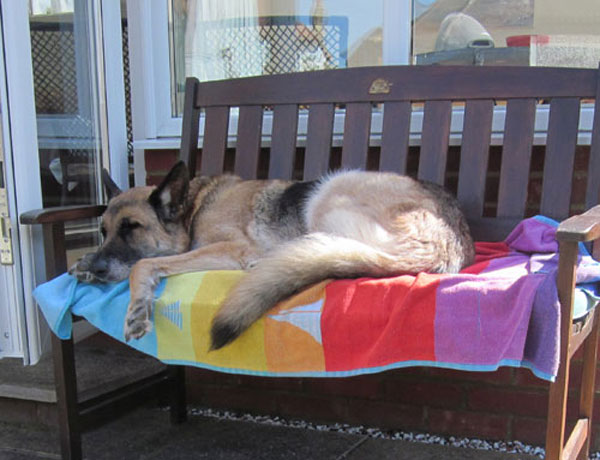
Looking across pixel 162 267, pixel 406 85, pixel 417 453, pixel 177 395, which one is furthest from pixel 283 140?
pixel 417 453

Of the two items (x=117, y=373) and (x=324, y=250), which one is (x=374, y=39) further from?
(x=117, y=373)

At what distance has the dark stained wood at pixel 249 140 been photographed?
2740 millimetres

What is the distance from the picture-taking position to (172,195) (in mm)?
2381

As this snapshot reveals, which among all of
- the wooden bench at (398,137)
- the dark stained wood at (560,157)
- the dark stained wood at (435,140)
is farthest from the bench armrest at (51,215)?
the dark stained wood at (560,157)

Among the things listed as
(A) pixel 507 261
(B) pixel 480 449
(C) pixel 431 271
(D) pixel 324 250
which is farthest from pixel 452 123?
(B) pixel 480 449

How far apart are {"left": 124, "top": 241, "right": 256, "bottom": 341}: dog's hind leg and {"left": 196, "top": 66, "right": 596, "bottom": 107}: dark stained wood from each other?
2.64ft

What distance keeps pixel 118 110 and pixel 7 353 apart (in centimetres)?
132

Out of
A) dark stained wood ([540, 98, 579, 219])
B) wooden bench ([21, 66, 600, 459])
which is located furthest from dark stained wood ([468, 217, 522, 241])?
dark stained wood ([540, 98, 579, 219])

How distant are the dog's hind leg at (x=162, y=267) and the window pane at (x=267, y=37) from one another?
1.26 metres

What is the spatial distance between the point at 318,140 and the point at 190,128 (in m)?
0.65

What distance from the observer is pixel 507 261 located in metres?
2.03

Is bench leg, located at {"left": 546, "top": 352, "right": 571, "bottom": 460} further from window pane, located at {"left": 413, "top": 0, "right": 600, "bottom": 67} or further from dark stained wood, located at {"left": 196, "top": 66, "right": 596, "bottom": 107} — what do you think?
window pane, located at {"left": 413, "top": 0, "right": 600, "bottom": 67}

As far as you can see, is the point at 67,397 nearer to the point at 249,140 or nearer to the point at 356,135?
the point at 249,140

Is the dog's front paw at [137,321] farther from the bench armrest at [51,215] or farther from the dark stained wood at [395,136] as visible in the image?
the dark stained wood at [395,136]
